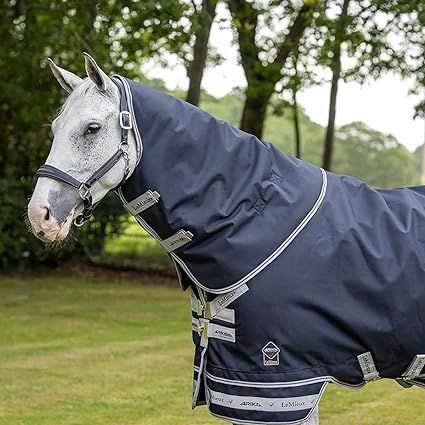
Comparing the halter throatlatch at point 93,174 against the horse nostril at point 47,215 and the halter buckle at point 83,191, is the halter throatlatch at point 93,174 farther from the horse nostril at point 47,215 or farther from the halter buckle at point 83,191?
the horse nostril at point 47,215

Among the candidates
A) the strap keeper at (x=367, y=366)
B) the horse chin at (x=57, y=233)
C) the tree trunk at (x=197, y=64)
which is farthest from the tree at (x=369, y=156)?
the horse chin at (x=57, y=233)

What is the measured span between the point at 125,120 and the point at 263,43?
1193 cm

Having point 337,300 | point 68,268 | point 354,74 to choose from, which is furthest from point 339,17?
point 337,300

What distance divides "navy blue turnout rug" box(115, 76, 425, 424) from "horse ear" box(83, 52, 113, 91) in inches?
4.2

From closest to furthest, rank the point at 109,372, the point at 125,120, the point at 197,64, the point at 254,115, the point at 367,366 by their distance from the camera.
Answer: the point at 125,120 → the point at 367,366 → the point at 109,372 → the point at 197,64 → the point at 254,115

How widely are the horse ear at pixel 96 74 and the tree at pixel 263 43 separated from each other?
35.3 feet

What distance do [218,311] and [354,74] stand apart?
1106 centimetres

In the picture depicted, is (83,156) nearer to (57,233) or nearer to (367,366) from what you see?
(57,233)

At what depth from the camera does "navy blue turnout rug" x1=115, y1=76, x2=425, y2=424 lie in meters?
3.21

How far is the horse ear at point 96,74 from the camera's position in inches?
120

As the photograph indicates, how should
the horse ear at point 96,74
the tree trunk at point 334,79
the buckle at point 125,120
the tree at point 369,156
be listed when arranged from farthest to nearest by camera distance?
the tree at point 369,156 → the tree trunk at point 334,79 → the buckle at point 125,120 → the horse ear at point 96,74

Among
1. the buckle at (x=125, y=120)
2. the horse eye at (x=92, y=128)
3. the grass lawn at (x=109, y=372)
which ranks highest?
the buckle at (x=125, y=120)

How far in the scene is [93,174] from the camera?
10.3 ft


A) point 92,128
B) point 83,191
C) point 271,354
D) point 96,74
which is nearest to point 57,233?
point 83,191
